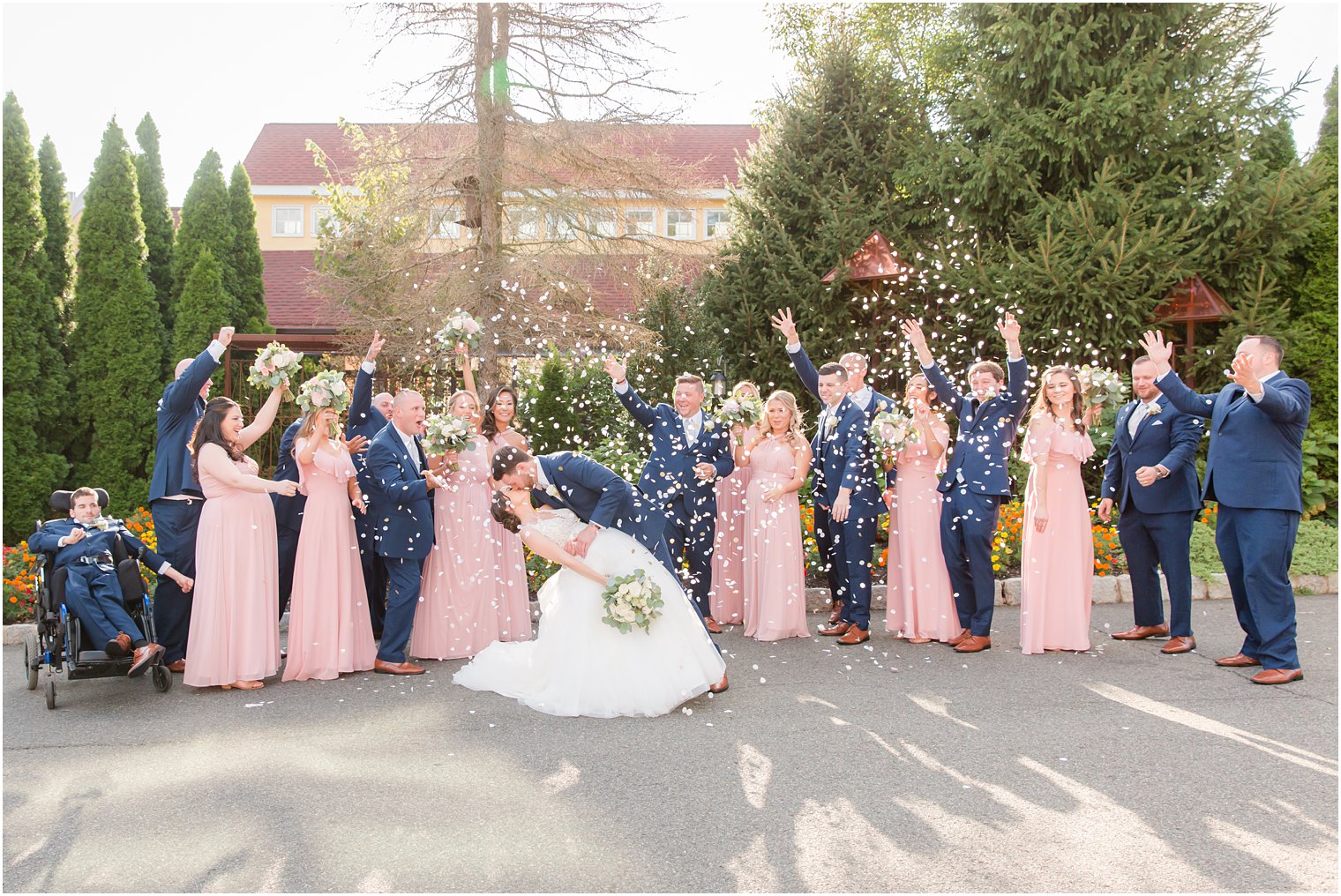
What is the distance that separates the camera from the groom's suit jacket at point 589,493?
6.10m

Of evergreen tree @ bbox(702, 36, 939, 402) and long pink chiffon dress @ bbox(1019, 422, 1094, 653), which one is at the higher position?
evergreen tree @ bbox(702, 36, 939, 402)

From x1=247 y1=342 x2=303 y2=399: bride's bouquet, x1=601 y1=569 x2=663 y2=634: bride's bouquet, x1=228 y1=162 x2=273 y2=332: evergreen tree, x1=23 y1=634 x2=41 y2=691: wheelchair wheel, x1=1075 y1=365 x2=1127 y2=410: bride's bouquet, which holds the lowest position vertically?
x1=23 y1=634 x2=41 y2=691: wheelchair wheel

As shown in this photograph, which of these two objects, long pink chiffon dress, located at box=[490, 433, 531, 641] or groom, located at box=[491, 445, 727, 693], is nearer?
groom, located at box=[491, 445, 727, 693]

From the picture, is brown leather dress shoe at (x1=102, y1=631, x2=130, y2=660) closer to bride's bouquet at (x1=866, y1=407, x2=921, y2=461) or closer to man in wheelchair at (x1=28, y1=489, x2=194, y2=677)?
man in wheelchair at (x1=28, y1=489, x2=194, y2=677)

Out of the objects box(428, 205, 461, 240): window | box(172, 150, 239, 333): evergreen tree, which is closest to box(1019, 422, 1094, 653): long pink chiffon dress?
box(428, 205, 461, 240): window

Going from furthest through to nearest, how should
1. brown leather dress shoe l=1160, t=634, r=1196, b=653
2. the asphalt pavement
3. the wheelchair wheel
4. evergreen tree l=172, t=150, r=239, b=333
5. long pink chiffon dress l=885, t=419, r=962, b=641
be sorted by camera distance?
evergreen tree l=172, t=150, r=239, b=333
long pink chiffon dress l=885, t=419, r=962, b=641
brown leather dress shoe l=1160, t=634, r=1196, b=653
the wheelchair wheel
the asphalt pavement

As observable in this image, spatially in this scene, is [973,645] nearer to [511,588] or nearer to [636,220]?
[511,588]

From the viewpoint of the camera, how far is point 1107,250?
11367 millimetres

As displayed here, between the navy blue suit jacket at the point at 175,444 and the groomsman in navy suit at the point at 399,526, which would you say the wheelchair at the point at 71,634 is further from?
the groomsman in navy suit at the point at 399,526

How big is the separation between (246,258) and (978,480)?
14020mm

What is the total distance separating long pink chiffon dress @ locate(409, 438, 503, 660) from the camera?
7.62m

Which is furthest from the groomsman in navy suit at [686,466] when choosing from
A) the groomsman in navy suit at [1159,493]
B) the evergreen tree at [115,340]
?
the evergreen tree at [115,340]

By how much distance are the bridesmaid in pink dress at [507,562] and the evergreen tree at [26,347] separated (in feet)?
25.4

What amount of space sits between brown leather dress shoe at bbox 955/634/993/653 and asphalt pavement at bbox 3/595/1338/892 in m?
0.49
